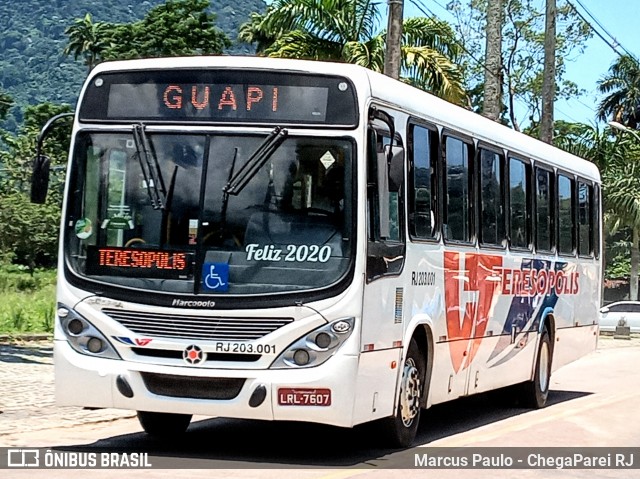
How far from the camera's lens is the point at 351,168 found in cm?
1051

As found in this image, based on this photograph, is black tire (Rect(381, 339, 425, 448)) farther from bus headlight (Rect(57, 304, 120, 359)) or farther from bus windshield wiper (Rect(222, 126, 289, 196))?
bus headlight (Rect(57, 304, 120, 359))

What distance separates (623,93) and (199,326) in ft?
222

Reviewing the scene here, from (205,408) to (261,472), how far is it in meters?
0.72

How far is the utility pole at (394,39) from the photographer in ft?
66.8

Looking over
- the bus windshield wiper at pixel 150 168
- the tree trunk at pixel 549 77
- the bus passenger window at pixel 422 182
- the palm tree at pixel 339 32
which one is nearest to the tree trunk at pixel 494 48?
the palm tree at pixel 339 32

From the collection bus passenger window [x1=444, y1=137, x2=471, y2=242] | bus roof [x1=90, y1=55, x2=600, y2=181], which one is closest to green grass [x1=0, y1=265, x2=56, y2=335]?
bus roof [x1=90, y1=55, x2=600, y2=181]

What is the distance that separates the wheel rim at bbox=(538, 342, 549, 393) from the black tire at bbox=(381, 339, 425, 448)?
516 cm

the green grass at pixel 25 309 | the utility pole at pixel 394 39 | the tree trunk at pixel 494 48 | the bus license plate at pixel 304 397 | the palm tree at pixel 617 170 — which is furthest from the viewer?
the palm tree at pixel 617 170

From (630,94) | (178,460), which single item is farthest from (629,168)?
(178,460)

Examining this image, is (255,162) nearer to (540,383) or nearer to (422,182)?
(422,182)

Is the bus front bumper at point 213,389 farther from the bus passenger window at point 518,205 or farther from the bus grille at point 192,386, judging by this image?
the bus passenger window at point 518,205

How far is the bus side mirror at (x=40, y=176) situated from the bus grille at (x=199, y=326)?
1.42 metres

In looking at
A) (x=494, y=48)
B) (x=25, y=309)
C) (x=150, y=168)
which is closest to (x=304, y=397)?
(x=150, y=168)

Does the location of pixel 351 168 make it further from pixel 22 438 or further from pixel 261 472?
pixel 22 438
